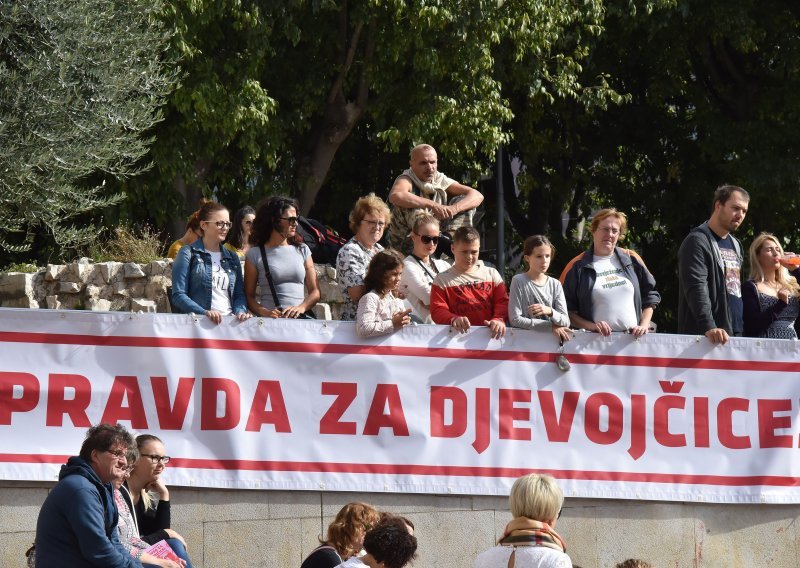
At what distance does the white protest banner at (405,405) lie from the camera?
811 centimetres

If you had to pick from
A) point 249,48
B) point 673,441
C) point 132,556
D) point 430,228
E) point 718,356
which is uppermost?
point 249,48

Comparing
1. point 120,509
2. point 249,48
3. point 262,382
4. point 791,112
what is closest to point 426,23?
point 249,48

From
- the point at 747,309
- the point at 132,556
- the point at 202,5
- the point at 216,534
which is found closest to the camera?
the point at 132,556

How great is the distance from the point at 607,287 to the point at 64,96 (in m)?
6.42

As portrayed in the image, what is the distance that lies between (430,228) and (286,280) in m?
0.99

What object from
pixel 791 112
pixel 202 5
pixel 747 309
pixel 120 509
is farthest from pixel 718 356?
pixel 791 112

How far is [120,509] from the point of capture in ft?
22.1

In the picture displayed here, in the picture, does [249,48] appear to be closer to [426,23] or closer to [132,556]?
[426,23]

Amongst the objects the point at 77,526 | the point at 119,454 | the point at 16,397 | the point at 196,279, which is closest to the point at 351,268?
the point at 196,279

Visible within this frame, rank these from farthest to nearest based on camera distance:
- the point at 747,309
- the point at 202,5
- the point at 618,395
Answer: the point at 202,5
the point at 747,309
the point at 618,395

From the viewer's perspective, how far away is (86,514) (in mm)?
5875

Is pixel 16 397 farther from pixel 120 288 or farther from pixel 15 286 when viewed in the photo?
pixel 15 286

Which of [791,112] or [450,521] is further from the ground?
[791,112]

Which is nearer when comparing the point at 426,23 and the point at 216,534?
the point at 216,534
